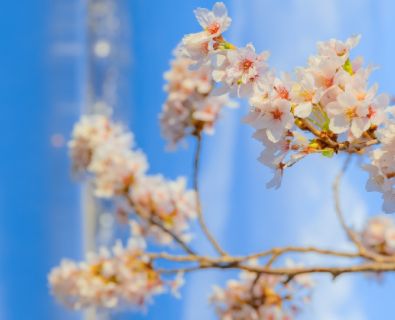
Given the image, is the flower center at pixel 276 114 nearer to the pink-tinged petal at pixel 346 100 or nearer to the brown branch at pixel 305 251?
the pink-tinged petal at pixel 346 100

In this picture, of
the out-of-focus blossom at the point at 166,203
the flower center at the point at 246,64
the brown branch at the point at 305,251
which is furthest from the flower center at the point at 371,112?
the out-of-focus blossom at the point at 166,203

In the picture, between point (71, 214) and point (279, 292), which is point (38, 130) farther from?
point (279, 292)

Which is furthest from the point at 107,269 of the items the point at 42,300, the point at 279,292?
the point at 42,300

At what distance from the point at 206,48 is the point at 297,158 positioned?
127 millimetres

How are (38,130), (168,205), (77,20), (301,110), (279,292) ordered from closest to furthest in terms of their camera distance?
1. (301,110)
2. (279,292)
3. (168,205)
4. (38,130)
5. (77,20)

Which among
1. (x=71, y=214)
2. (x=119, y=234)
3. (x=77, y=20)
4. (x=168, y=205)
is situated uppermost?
(x=77, y=20)

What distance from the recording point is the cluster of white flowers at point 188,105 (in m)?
1.40

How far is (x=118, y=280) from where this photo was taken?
1.32 meters

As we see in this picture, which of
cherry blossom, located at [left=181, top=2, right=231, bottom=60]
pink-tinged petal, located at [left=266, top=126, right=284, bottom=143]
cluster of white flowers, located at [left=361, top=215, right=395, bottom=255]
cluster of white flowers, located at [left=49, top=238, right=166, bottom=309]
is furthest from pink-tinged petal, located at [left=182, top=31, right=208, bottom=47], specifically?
cluster of white flowers, located at [left=361, top=215, right=395, bottom=255]

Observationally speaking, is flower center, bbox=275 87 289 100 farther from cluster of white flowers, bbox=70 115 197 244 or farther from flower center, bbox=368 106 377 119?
cluster of white flowers, bbox=70 115 197 244

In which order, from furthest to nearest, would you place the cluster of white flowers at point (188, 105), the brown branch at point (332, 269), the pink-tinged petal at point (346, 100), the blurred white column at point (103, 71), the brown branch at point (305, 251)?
the blurred white column at point (103, 71) < the cluster of white flowers at point (188, 105) < the brown branch at point (305, 251) < the brown branch at point (332, 269) < the pink-tinged petal at point (346, 100)

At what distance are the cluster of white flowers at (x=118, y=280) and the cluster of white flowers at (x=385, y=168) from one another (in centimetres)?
80

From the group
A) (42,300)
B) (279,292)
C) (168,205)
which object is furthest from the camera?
(42,300)

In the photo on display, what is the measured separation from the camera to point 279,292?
1308mm
